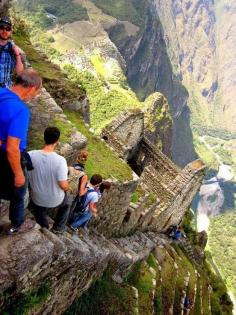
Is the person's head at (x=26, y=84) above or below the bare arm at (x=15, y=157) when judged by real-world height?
above

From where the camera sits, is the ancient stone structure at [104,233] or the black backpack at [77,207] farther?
the black backpack at [77,207]

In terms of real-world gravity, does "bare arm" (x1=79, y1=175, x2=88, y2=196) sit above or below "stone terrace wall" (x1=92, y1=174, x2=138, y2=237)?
above

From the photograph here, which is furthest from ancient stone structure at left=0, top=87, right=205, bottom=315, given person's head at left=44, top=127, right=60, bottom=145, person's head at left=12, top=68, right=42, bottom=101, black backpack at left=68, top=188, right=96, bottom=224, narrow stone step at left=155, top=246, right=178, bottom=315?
person's head at left=12, top=68, right=42, bottom=101

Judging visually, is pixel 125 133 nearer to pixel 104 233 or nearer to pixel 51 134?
pixel 104 233

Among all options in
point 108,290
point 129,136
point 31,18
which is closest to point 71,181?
point 108,290

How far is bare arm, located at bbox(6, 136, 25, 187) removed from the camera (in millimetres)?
7430

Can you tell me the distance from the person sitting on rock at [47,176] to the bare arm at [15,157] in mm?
1121

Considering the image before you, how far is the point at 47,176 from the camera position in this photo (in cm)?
905

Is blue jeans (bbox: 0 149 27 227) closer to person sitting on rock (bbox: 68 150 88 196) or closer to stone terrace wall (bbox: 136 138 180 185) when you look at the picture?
person sitting on rock (bbox: 68 150 88 196)

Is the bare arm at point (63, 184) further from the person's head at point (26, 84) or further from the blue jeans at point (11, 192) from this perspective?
the person's head at point (26, 84)

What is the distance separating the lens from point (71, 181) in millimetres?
11750

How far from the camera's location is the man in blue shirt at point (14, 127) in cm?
739

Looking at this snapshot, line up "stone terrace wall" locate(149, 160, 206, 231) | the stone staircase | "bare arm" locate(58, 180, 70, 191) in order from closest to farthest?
"bare arm" locate(58, 180, 70, 191) → the stone staircase → "stone terrace wall" locate(149, 160, 206, 231)

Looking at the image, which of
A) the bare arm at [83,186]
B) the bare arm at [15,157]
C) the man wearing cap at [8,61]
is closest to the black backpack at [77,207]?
the bare arm at [83,186]
